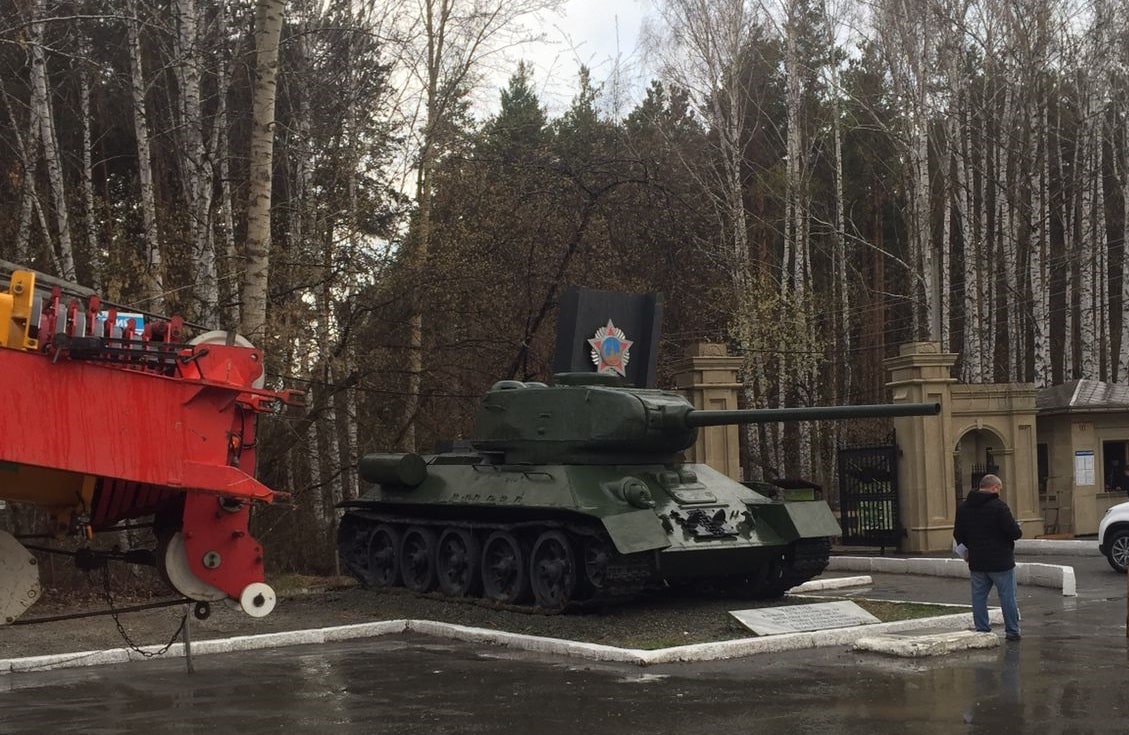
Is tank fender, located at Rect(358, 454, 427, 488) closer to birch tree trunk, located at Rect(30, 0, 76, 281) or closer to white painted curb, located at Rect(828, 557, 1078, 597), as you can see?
birch tree trunk, located at Rect(30, 0, 76, 281)

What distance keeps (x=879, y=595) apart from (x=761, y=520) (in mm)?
2278

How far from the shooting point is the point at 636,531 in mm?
12656

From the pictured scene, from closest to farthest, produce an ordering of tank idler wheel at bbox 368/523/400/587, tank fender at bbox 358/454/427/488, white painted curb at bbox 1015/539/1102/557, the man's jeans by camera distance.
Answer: the man's jeans
tank fender at bbox 358/454/427/488
tank idler wheel at bbox 368/523/400/587
white painted curb at bbox 1015/539/1102/557

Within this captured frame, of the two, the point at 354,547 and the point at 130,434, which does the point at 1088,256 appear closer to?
Result: the point at 354,547

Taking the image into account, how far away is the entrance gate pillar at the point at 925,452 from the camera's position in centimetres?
2112

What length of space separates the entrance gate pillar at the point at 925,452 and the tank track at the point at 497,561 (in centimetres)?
876

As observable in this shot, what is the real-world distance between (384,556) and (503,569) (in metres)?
2.41

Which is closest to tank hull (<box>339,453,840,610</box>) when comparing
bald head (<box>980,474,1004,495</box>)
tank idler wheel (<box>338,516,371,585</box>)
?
tank idler wheel (<box>338,516,371,585</box>)

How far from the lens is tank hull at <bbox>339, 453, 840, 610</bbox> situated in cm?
1293

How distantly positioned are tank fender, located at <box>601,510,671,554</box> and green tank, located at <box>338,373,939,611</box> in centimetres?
1

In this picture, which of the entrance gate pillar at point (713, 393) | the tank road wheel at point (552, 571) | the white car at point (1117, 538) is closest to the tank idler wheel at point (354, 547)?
the tank road wheel at point (552, 571)

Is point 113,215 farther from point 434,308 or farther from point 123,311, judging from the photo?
point 123,311

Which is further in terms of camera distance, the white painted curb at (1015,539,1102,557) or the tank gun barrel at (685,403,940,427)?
the white painted curb at (1015,539,1102,557)

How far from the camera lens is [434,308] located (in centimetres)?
1958
